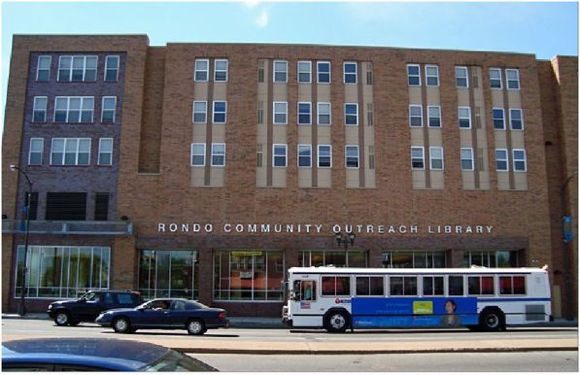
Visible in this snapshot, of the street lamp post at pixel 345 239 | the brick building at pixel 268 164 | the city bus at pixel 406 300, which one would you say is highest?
the brick building at pixel 268 164

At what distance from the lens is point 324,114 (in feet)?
135

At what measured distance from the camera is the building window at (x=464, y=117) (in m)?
41.6

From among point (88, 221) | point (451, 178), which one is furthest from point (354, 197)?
point (88, 221)

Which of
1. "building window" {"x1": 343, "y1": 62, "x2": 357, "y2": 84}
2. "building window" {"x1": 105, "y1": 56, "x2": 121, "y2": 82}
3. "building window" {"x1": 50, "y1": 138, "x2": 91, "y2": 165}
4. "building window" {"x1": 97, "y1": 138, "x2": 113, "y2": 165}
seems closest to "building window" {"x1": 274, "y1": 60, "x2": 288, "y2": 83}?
"building window" {"x1": 343, "y1": 62, "x2": 357, "y2": 84}

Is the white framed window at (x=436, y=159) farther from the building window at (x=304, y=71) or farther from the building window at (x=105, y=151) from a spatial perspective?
the building window at (x=105, y=151)

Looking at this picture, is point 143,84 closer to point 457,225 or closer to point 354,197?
point 354,197

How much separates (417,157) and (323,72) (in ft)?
29.4

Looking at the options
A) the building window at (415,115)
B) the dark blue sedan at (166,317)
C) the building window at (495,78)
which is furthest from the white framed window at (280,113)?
the dark blue sedan at (166,317)

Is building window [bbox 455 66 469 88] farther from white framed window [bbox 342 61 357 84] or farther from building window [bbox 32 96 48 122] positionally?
building window [bbox 32 96 48 122]

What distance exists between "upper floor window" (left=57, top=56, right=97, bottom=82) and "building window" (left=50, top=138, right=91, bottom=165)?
14.9 feet

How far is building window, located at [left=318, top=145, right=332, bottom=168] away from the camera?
40188 millimetres

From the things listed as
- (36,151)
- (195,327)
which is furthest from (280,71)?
(195,327)

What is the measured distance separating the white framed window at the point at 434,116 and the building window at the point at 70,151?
23.8 m

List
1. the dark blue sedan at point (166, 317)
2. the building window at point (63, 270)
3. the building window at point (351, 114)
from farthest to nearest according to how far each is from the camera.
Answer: the building window at point (351, 114) < the building window at point (63, 270) < the dark blue sedan at point (166, 317)
